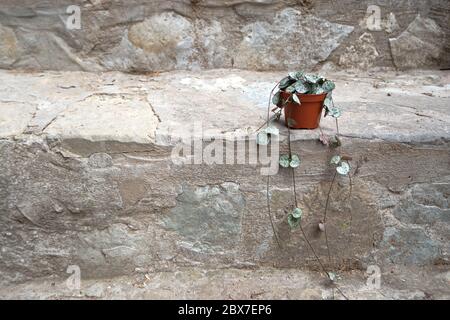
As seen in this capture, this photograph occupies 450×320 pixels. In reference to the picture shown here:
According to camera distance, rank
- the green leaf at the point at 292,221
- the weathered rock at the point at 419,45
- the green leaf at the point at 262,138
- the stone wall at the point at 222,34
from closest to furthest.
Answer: the green leaf at the point at 262,138 < the green leaf at the point at 292,221 < the stone wall at the point at 222,34 < the weathered rock at the point at 419,45

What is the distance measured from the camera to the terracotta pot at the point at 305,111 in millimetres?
1601

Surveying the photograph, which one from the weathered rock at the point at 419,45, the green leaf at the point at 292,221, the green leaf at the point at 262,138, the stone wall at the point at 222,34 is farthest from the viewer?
the weathered rock at the point at 419,45

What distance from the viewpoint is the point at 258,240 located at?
68.3 inches

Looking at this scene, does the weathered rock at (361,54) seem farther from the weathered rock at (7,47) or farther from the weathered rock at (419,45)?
the weathered rock at (7,47)

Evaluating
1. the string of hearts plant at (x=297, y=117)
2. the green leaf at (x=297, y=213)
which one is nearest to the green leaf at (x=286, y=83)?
the string of hearts plant at (x=297, y=117)

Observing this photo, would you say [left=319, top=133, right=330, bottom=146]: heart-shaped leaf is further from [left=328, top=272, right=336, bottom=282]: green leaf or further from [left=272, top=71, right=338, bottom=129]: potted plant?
[left=328, top=272, right=336, bottom=282]: green leaf

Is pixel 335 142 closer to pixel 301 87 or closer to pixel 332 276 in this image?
pixel 301 87

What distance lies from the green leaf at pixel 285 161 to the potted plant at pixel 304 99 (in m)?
0.11

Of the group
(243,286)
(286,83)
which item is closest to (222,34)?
(286,83)

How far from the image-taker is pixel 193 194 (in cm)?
166

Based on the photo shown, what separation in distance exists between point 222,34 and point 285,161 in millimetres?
910

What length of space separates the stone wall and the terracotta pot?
0.73 m
